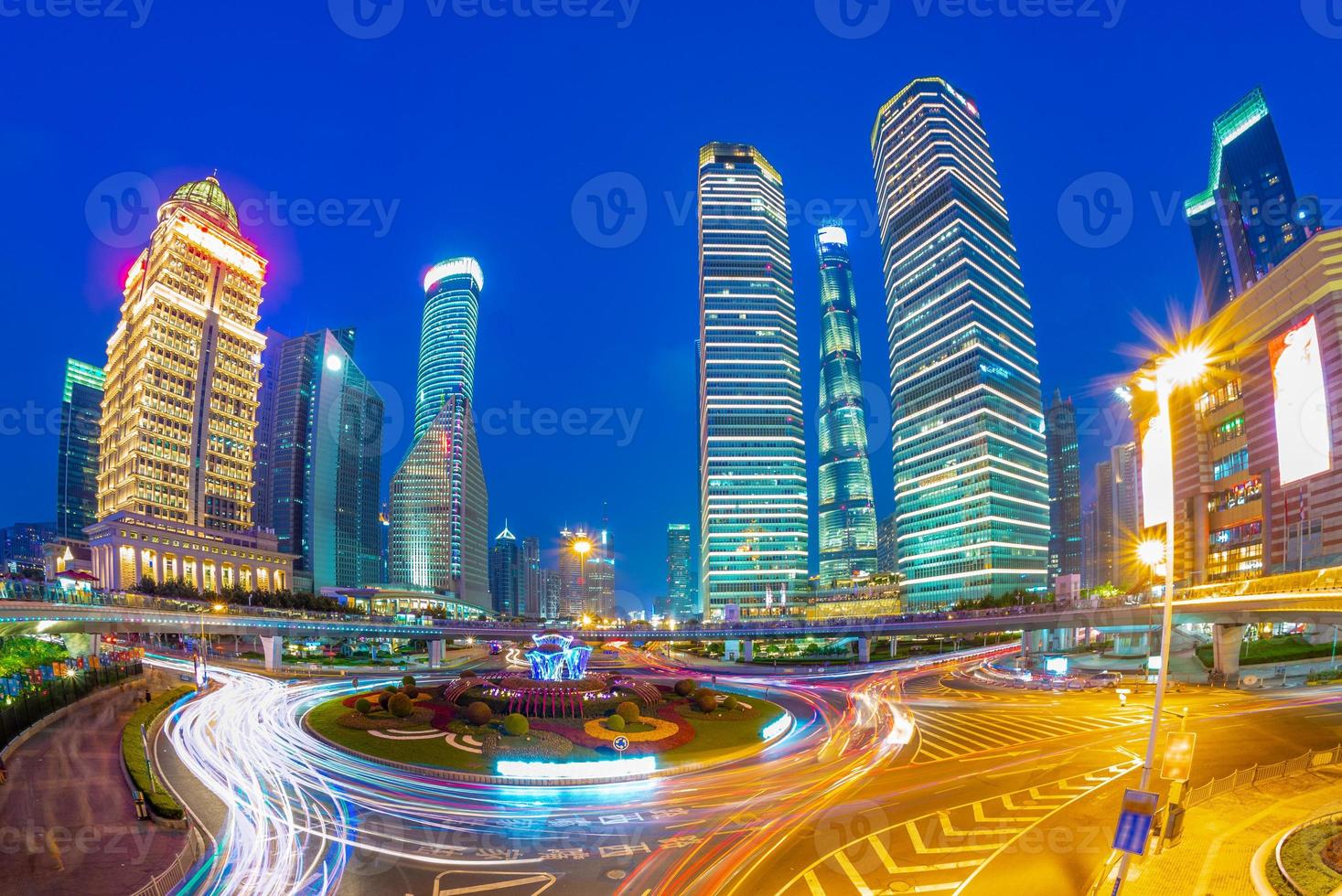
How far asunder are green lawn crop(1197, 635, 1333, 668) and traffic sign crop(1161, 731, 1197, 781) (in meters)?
60.8

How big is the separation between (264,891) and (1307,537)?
8631 centimetres

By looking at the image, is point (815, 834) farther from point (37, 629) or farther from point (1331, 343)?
point (1331, 343)

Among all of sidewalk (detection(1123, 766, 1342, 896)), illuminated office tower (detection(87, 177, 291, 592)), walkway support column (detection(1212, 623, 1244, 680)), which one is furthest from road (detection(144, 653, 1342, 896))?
illuminated office tower (detection(87, 177, 291, 592))

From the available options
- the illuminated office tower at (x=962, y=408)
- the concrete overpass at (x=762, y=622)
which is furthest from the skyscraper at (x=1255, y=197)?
the concrete overpass at (x=762, y=622)

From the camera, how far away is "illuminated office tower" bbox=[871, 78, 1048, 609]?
556 feet

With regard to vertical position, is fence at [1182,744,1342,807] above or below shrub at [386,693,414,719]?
above

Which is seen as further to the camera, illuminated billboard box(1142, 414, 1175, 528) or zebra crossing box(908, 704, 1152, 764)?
illuminated billboard box(1142, 414, 1175, 528)

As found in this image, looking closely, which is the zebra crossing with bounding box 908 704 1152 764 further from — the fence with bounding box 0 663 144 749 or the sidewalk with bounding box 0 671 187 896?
the fence with bounding box 0 663 144 749

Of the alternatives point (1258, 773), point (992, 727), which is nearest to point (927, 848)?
point (1258, 773)

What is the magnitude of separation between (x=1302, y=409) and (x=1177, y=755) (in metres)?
59.3

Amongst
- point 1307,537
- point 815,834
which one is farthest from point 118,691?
point 1307,537

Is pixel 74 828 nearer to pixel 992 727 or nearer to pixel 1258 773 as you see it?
pixel 1258 773

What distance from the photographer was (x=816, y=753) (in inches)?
1503

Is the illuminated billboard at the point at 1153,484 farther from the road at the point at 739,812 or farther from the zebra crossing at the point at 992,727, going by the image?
the zebra crossing at the point at 992,727
